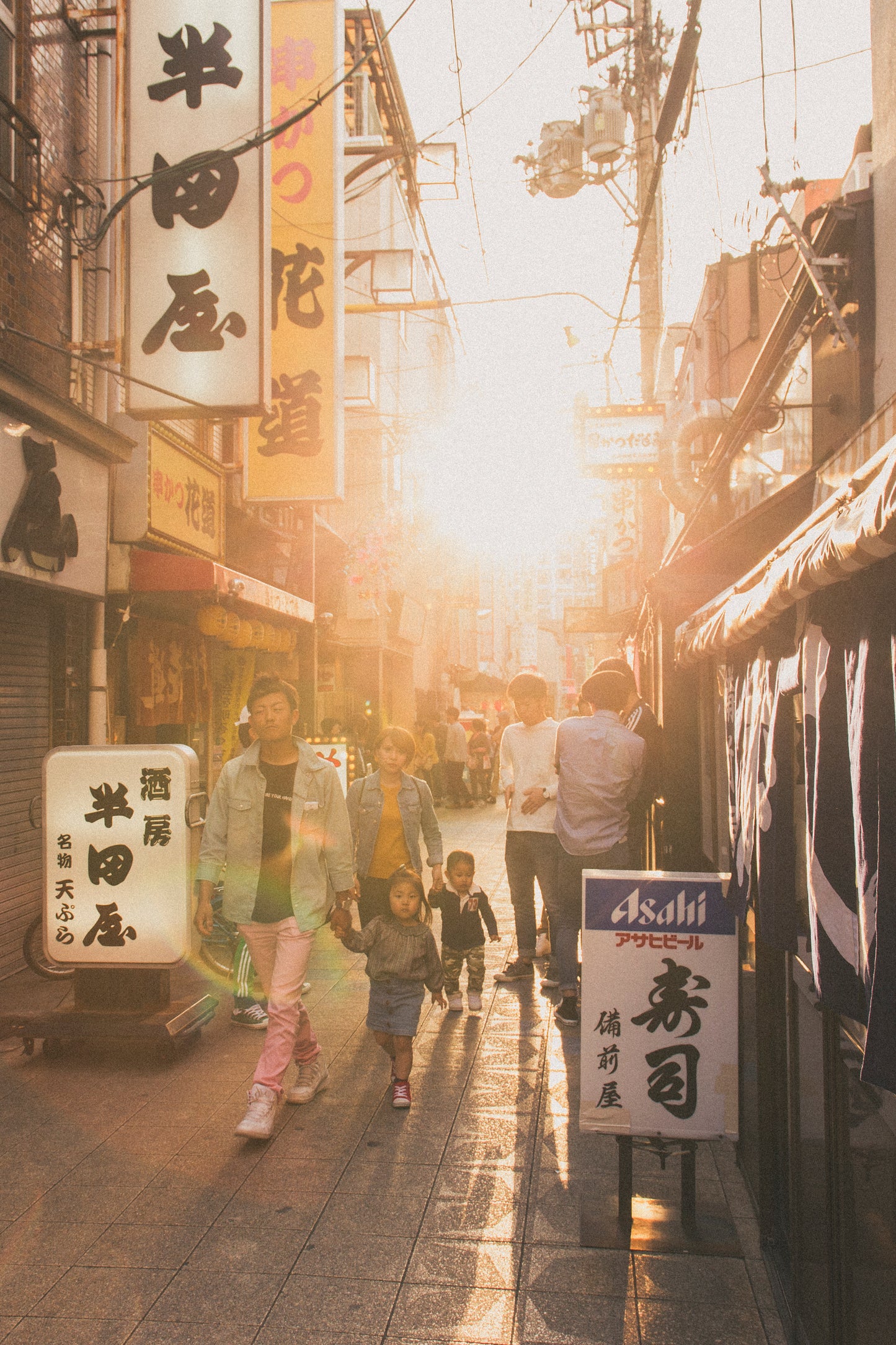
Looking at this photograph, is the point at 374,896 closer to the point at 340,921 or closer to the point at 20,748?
the point at 340,921

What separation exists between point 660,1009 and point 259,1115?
79.4 inches

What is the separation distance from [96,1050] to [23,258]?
6259 millimetres

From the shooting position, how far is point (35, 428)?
8.03 meters

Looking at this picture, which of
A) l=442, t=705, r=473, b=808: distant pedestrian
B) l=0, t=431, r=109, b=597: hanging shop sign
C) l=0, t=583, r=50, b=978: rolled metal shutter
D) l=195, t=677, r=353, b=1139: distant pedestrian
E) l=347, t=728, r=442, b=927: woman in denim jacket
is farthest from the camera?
l=442, t=705, r=473, b=808: distant pedestrian

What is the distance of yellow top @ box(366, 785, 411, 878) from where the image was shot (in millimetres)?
6438

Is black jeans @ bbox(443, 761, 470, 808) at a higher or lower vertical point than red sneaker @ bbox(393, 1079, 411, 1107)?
higher

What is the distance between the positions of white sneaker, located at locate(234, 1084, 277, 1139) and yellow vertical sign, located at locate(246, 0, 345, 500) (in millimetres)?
7927

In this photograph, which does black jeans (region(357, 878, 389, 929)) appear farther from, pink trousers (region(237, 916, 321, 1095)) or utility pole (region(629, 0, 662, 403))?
utility pole (region(629, 0, 662, 403))

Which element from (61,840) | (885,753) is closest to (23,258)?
(61,840)

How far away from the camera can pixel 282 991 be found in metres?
5.17

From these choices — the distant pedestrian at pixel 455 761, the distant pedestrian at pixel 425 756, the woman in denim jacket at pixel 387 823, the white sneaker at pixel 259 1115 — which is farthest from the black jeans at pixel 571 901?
the distant pedestrian at pixel 455 761

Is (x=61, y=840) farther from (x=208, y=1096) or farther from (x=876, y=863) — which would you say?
(x=876, y=863)

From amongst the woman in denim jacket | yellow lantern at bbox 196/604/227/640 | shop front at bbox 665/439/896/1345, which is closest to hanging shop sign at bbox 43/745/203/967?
the woman in denim jacket

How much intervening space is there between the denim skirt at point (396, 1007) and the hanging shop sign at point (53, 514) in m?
4.27
